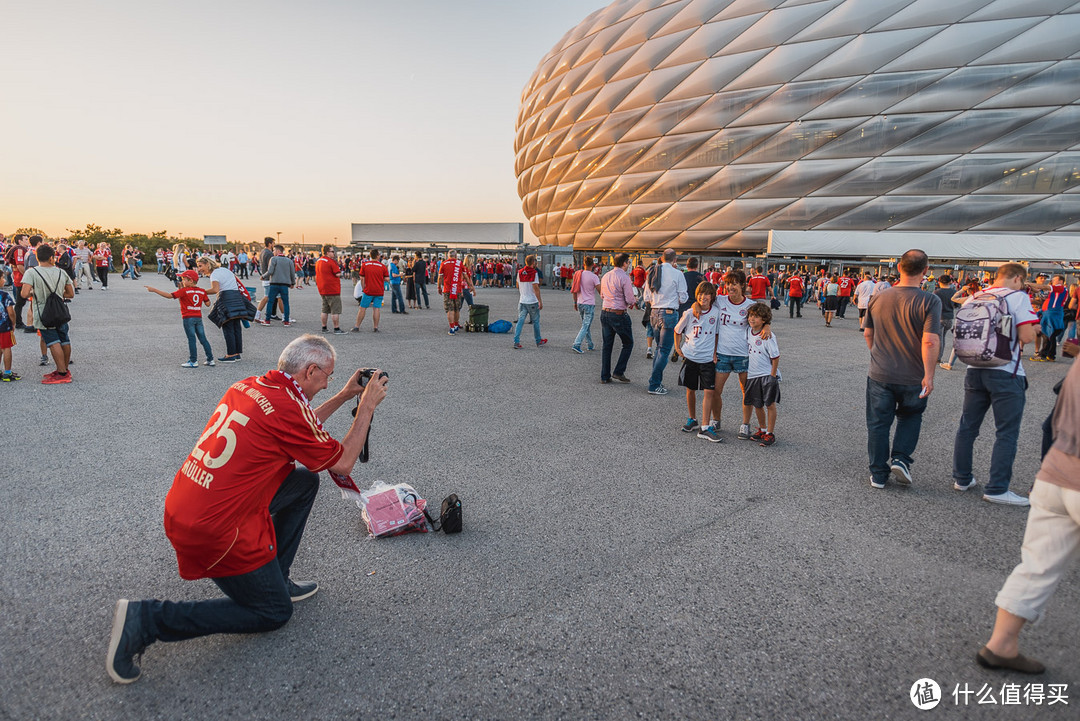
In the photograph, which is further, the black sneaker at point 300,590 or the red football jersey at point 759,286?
the red football jersey at point 759,286

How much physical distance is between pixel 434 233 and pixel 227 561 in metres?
68.8

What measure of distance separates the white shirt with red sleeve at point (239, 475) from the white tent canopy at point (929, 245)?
26736 mm

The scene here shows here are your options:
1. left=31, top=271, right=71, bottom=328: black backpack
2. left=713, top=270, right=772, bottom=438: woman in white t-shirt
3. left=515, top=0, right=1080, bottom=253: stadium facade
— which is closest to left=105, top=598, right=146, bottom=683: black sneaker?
left=713, top=270, right=772, bottom=438: woman in white t-shirt

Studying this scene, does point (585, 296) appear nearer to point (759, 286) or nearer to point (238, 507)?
point (759, 286)

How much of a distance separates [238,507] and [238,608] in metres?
0.47

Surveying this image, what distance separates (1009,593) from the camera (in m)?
2.28

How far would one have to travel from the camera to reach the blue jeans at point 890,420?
14.0 ft

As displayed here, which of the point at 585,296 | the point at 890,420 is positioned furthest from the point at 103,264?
the point at 890,420

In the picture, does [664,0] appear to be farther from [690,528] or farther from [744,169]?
[690,528]

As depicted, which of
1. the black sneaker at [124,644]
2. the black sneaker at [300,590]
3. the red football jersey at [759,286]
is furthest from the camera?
the red football jersey at [759,286]

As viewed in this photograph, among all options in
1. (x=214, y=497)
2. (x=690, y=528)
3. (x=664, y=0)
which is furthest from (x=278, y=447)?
(x=664, y=0)

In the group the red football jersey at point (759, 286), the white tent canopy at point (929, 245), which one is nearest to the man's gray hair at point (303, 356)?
the red football jersey at point (759, 286)

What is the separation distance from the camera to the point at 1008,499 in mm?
4062

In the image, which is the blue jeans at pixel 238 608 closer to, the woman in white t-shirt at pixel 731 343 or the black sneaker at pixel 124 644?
the black sneaker at pixel 124 644
